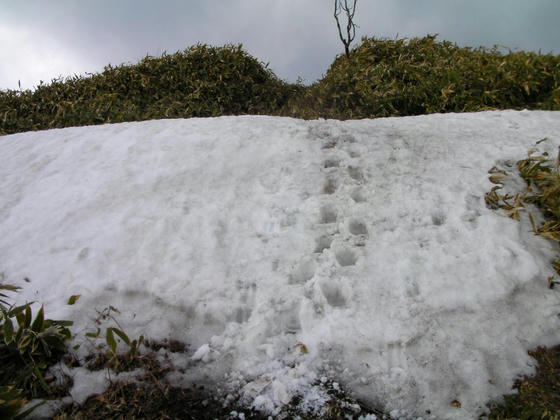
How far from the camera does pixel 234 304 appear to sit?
132 inches

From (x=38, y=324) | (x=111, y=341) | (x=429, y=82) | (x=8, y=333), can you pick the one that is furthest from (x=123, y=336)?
(x=429, y=82)

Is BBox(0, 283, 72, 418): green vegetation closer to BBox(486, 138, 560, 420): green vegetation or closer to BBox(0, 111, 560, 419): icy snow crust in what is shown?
BBox(0, 111, 560, 419): icy snow crust

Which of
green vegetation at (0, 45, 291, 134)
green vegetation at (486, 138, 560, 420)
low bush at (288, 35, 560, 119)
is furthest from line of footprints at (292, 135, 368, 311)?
green vegetation at (0, 45, 291, 134)

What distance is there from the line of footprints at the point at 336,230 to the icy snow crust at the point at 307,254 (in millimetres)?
20

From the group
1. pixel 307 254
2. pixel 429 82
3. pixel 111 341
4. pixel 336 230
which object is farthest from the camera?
pixel 429 82

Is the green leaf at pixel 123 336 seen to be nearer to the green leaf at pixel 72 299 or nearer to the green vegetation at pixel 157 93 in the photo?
the green leaf at pixel 72 299

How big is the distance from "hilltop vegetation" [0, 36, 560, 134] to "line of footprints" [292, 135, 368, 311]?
395 centimetres

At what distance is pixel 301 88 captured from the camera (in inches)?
456

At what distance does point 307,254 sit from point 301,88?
8.98m

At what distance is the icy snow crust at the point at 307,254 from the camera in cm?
285

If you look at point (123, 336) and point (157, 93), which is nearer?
point (123, 336)

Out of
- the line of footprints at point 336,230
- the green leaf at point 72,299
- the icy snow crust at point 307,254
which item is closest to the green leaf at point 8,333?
the icy snow crust at point 307,254

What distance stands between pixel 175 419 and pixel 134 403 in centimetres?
33

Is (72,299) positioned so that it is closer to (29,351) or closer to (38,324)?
(38,324)
